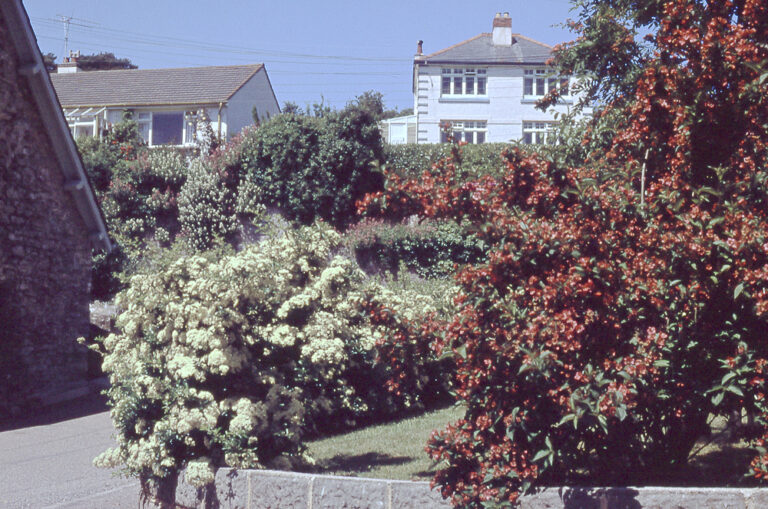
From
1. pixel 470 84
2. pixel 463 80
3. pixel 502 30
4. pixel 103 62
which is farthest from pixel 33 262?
pixel 103 62

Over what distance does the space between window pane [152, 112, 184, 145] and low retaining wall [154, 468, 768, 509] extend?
33692 mm

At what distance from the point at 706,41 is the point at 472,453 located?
3.58m

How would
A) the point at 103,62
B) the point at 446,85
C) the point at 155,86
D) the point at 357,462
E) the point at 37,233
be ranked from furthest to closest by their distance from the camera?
the point at 103,62
the point at 446,85
the point at 155,86
the point at 37,233
the point at 357,462

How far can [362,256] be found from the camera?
25062mm

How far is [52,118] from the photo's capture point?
50.6 feet

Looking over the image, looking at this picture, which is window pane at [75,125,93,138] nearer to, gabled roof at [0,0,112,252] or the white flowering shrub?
gabled roof at [0,0,112,252]

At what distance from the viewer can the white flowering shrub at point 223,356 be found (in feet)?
22.7

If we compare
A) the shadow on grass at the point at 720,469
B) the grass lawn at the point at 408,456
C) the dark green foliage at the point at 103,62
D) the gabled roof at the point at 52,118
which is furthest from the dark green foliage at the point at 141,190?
the dark green foliage at the point at 103,62

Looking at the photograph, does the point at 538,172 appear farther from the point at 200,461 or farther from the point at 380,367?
the point at 380,367

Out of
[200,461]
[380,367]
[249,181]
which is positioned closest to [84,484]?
[200,461]

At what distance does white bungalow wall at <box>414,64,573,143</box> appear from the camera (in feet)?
138

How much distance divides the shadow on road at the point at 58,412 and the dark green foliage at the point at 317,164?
11407 millimetres

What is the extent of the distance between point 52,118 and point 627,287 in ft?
44.5

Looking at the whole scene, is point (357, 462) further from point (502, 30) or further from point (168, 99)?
point (502, 30)
